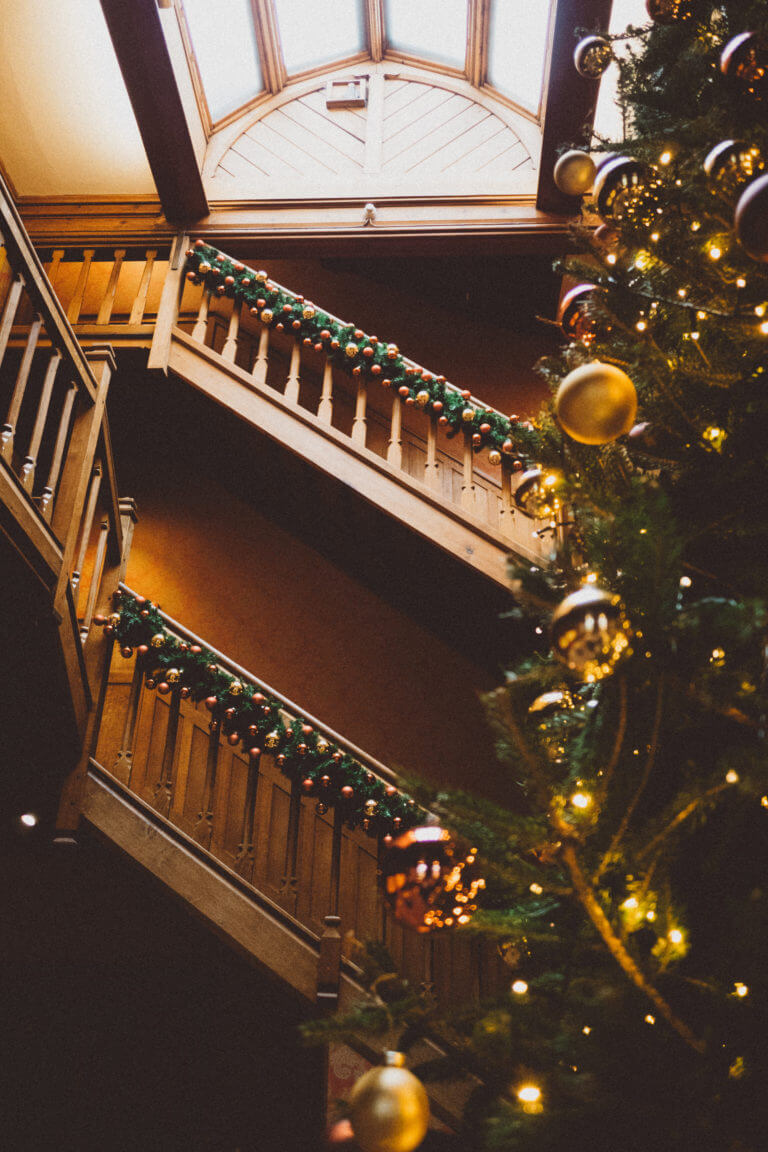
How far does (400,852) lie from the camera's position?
53.9 inches

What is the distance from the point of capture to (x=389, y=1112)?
99 cm

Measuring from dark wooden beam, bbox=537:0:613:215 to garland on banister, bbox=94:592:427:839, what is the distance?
10.8ft

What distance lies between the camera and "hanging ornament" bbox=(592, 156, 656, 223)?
→ 1.78 metres

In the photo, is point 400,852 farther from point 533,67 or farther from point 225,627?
point 533,67

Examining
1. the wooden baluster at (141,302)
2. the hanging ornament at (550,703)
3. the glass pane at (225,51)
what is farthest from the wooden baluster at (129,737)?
the glass pane at (225,51)

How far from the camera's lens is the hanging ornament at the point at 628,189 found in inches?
69.9

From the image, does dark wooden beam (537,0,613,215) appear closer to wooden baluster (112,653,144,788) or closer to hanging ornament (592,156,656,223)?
hanging ornament (592,156,656,223)

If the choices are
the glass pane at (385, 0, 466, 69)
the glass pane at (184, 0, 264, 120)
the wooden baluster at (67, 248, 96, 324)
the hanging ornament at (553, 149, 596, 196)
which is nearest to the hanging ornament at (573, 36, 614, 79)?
the hanging ornament at (553, 149, 596, 196)

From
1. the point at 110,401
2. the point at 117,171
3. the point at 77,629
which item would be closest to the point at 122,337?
the point at 110,401

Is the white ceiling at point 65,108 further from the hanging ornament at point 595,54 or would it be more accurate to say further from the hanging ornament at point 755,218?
the hanging ornament at point 755,218

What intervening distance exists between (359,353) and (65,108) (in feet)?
11.0

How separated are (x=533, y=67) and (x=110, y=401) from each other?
4.11m

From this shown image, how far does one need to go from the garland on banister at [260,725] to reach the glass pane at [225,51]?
14.6 feet

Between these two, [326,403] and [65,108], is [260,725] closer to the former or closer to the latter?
[326,403]
